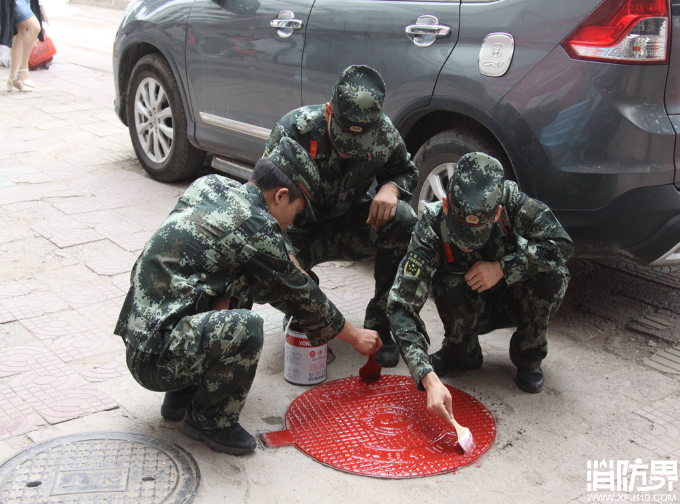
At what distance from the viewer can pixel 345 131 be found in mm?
3096

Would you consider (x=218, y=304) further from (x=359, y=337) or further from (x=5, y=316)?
(x=5, y=316)

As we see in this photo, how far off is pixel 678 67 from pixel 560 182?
0.67 m

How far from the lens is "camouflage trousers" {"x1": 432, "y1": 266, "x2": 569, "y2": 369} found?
3.04 meters

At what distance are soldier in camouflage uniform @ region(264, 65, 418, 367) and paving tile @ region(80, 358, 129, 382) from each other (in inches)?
34.5

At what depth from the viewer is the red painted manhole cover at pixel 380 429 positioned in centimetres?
263

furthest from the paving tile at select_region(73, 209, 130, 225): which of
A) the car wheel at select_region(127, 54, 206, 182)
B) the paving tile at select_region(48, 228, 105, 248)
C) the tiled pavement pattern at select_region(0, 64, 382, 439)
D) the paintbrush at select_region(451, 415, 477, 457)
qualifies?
the paintbrush at select_region(451, 415, 477, 457)

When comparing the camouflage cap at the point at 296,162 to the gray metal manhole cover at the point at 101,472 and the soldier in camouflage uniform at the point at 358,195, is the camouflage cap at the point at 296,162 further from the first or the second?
the gray metal manhole cover at the point at 101,472

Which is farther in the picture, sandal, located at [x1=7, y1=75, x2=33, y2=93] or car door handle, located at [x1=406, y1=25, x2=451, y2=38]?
sandal, located at [x1=7, y1=75, x2=33, y2=93]

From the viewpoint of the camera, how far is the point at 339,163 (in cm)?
330

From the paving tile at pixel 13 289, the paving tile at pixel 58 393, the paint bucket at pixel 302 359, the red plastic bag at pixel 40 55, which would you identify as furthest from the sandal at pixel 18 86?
the paint bucket at pixel 302 359

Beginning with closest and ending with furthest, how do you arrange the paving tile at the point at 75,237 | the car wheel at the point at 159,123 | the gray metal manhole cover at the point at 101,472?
the gray metal manhole cover at the point at 101,472, the paving tile at the point at 75,237, the car wheel at the point at 159,123

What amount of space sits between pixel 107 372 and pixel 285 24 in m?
2.31

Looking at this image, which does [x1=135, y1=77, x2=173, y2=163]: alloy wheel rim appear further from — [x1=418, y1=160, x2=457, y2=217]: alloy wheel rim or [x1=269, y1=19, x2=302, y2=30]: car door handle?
[x1=418, y1=160, x2=457, y2=217]: alloy wheel rim

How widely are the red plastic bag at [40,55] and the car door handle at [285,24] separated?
6.23 metres
